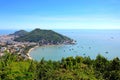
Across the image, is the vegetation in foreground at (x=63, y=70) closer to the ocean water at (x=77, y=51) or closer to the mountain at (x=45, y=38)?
the ocean water at (x=77, y=51)

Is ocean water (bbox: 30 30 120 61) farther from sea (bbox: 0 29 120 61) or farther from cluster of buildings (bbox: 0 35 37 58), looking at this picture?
cluster of buildings (bbox: 0 35 37 58)

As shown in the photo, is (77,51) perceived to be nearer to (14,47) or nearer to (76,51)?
(76,51)

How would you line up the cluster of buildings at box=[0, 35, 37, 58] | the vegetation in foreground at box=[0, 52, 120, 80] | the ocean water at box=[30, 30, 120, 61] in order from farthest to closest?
the ocean water at box=[30, 30, 120, 61], the cluster of buildings at box=[0, 35, 37, 58], the vegetation in foreground at box=[0, 52, 120, 80]

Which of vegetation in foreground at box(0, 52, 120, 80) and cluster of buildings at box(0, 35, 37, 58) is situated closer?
vegetation in foreground at box(0, 52, 120, 80)

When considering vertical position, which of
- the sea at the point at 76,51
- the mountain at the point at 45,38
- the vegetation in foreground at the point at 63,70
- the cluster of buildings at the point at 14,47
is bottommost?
the sea at the point at 76,51

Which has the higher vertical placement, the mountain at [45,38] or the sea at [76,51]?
the mountain at [45,38]

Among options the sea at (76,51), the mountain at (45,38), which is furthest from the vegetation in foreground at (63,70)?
the mountain at (45,38)

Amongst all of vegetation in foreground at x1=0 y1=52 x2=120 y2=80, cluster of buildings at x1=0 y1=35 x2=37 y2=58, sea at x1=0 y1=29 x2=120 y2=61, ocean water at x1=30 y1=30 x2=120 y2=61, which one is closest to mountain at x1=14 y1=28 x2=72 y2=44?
sea at x1=0 y1=29 x2=120 y2=61

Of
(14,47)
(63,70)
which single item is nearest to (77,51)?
(14,47)

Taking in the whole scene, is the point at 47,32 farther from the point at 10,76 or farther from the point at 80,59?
the point at 10,76
